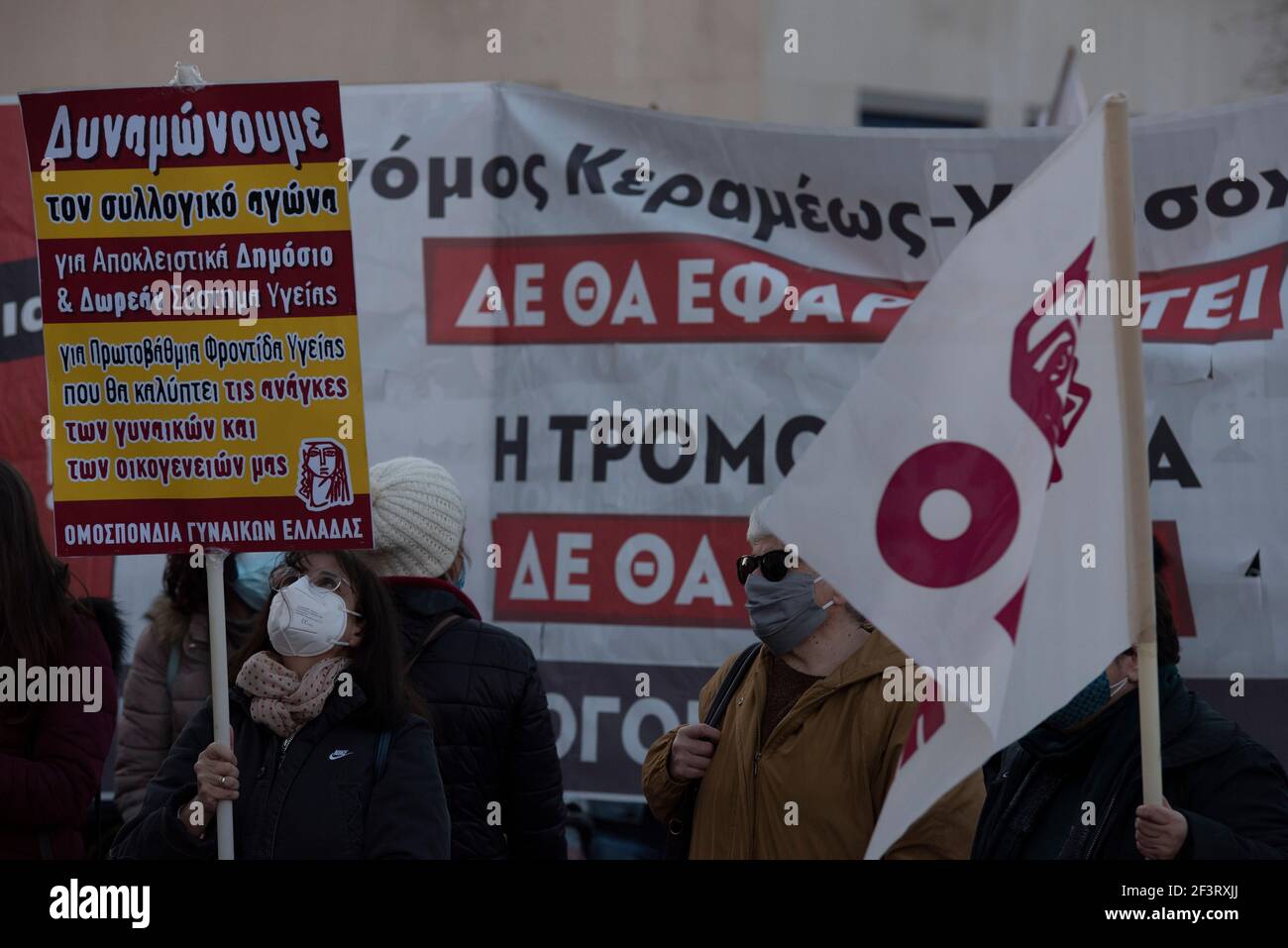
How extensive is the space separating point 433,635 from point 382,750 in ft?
1.42

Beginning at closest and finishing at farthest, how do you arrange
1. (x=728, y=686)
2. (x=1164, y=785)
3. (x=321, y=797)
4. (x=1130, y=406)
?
(x=1130, y=406) → (x=1164, y=785) → (x=321, y=797) → (x=728, y=686)

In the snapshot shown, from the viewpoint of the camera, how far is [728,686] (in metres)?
3.22

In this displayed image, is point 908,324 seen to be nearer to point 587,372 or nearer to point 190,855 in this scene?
point 190,855

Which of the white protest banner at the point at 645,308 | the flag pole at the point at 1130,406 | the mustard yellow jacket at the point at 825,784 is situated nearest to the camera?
the flag pole at the point at 1130,406

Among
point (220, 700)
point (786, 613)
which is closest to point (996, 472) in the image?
point (786, 613)

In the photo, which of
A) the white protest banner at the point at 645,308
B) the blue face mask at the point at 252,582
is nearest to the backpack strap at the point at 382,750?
the blue face mask at the point at 252,582

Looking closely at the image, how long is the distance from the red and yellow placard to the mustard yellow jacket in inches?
35.3

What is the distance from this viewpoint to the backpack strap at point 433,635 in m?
3.09

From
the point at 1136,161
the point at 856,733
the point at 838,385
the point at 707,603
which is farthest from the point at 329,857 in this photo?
the point at 1136,161

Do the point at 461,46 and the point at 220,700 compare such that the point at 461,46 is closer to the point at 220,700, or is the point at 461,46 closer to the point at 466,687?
the point at 466,687

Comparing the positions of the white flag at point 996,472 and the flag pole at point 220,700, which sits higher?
the white flag at point 996,472

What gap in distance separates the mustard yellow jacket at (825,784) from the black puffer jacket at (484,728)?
0.34 m

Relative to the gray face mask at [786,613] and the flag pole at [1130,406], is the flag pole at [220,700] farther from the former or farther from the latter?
the flag pole at [1130,406]

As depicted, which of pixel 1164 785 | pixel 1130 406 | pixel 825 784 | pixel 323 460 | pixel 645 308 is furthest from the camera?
pixel 645 308
